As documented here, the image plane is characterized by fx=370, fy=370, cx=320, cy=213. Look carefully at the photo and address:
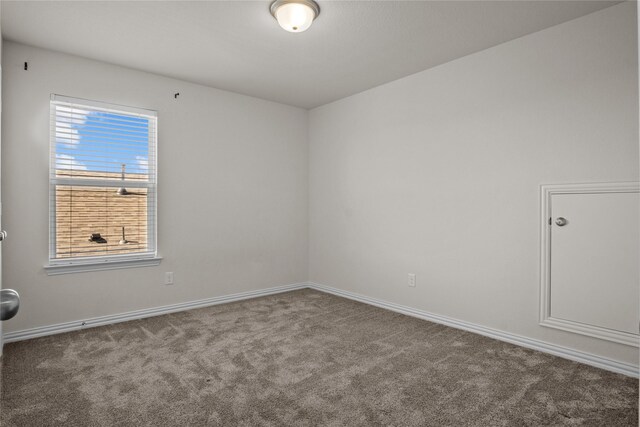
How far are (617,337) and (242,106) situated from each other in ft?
13.2

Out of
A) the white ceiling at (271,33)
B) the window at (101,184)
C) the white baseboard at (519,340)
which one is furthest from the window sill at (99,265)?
the white baseboard at (519,340)

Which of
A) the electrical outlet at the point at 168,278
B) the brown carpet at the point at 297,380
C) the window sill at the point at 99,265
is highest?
the window sill at the point at 99,265

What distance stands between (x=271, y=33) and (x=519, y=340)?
3072mm

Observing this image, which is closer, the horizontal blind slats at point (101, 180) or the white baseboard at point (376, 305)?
the white baseboard at point (376, 305)

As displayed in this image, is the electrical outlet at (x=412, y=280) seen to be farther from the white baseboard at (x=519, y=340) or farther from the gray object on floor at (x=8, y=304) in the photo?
the gray object on floor at (x=8, y=304)

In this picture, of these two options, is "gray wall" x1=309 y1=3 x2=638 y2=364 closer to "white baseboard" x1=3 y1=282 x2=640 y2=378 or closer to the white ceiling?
"white baseboard" x1=3 y1=282 x2=640 y2=378

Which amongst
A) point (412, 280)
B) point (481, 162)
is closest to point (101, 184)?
point (412, 280)

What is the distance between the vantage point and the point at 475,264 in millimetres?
3219

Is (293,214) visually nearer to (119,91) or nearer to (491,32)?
(119,91)

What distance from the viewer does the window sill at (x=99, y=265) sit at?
3.15 m

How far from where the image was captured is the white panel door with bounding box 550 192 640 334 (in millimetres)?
2396

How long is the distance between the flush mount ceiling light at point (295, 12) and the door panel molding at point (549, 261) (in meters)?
2.10

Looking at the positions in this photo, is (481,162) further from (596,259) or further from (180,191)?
(180,191)

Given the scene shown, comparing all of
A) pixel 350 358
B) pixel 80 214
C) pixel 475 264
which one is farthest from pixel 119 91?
pixel 475 264
